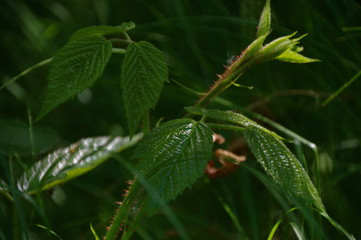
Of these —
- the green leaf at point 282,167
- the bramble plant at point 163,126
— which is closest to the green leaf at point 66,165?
the bramble plant at point 163,126

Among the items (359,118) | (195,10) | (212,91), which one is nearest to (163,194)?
(212,91)

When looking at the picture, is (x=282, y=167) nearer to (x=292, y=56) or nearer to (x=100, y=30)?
(x=292, y=56)

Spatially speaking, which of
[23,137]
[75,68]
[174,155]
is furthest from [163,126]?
[23,137]

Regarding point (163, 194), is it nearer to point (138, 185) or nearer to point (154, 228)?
point (138, 185)

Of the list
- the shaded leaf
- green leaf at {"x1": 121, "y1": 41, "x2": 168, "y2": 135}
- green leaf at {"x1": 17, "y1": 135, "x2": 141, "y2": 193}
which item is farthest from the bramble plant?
the shaded leaf

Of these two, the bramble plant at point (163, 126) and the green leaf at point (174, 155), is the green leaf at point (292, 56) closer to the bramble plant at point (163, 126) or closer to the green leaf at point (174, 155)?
the bramble plant at point (163, 126)

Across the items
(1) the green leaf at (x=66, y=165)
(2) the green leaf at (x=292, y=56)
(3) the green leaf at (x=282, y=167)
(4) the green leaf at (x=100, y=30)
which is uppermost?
(4) the green leaf at (x=100, y=30)
